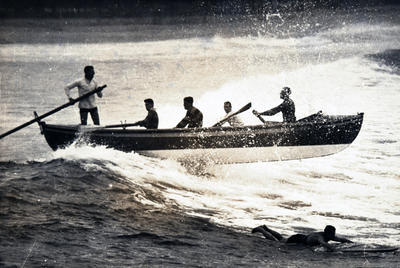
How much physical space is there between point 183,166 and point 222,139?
0.72m

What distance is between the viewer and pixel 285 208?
29.8ft

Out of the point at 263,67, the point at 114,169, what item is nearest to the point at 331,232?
the point at 114,169

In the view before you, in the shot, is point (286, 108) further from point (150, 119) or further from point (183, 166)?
point (150, 119)

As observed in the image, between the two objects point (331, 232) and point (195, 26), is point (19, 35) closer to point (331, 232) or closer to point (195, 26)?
point (195, 26)

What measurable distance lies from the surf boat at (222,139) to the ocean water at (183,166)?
7.8 inches

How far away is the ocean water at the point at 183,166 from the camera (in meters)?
7.77

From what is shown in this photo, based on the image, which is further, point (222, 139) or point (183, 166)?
point (183, 166)

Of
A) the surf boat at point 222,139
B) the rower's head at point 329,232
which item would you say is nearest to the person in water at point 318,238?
the rower's head at point 329,232

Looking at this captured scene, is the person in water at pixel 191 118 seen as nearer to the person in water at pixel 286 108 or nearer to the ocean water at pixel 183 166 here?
the ocean water at pixel 183 166

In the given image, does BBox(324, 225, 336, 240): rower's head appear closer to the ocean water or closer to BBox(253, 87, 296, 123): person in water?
the ocean water

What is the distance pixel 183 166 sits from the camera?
33.2 ft

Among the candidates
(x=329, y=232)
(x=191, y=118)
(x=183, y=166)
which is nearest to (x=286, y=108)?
(x=191, y=118)

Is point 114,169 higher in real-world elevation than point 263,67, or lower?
lower

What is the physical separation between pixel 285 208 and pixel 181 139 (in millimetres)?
1726
